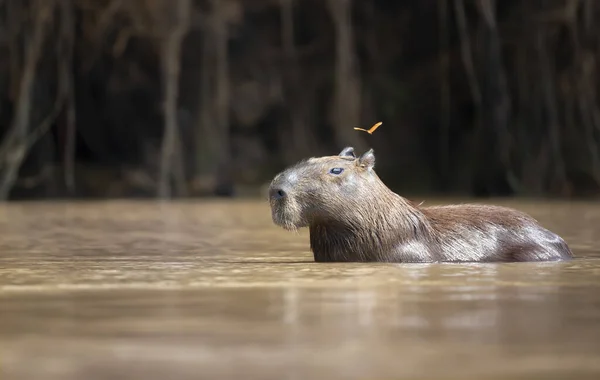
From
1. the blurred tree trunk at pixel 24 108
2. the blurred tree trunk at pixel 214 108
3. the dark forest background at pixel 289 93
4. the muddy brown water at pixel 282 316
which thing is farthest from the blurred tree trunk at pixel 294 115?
the muddy brown water at pixel 282 316

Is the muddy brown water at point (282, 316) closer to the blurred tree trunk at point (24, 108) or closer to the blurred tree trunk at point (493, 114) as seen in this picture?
the blurred tree trunk at point (24, 108)

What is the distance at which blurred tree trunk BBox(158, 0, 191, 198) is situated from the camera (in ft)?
44.9

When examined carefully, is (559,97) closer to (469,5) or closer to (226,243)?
(469,5)

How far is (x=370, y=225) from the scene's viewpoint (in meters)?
5.95

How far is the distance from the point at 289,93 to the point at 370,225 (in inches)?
390

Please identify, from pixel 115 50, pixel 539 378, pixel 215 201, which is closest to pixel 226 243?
pixel 539 378

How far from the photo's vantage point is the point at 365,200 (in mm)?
5980

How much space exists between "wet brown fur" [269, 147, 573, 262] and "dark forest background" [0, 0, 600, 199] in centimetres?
755

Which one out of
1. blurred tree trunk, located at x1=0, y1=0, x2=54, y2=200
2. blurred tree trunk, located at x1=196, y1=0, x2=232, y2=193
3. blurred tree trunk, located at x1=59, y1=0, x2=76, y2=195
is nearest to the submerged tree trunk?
blurred tree trunk, located at x1=196, y1=0, x2=232, y2=193

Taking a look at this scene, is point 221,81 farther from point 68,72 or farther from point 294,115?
point 68,72

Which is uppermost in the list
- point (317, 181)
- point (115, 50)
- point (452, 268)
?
point (115, 50)

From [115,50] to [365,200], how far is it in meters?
9.62

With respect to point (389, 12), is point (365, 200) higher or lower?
lower

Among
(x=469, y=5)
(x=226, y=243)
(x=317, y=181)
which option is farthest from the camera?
(x=469, y=5)
